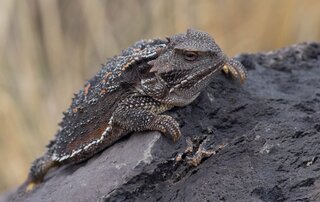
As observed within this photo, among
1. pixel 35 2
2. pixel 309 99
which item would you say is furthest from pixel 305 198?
pixel 35 2

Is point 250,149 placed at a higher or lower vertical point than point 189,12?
lower

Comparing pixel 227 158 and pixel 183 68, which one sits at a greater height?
pixel 183 68

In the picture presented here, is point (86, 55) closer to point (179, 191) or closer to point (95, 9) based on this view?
point (95, 9)

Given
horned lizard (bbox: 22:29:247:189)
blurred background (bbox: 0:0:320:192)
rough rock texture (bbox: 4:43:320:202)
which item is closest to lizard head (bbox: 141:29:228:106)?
horned lizard (bbox: 22:29:247:189)

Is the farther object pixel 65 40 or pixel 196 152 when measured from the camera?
pixel 65 40

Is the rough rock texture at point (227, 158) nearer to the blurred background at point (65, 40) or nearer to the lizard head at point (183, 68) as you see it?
the lizard head at point (183, 68)

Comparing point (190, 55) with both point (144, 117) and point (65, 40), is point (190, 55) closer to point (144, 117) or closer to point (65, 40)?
point (144, 117)

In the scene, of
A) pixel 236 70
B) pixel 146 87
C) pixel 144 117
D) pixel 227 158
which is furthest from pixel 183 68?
pixel 227 158
